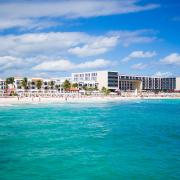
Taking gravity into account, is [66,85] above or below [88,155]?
above

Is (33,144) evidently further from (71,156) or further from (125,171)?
(125,171)

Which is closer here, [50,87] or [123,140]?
[123,140]

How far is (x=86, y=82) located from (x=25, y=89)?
4775cm

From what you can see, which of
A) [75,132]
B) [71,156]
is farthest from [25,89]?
[71,156]

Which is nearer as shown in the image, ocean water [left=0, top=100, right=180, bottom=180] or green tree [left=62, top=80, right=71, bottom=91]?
ocean water [left=0, top=100, right=180, bottom=180]

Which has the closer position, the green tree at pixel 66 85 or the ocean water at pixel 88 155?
the ocean water at pixel 88 155

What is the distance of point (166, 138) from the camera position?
1382 inches

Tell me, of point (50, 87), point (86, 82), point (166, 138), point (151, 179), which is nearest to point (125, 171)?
point (151, 179)

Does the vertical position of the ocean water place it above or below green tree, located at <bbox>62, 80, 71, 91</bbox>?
below

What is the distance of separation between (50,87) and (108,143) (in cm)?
14739

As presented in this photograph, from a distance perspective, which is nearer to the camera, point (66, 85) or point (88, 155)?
point (88, 155)

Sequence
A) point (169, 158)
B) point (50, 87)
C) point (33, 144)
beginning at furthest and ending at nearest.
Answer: point (50, 87), point (33, 144), point (169, 158)

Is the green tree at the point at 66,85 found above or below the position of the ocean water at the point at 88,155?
above

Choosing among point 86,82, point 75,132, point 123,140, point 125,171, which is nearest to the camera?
point 125,171
